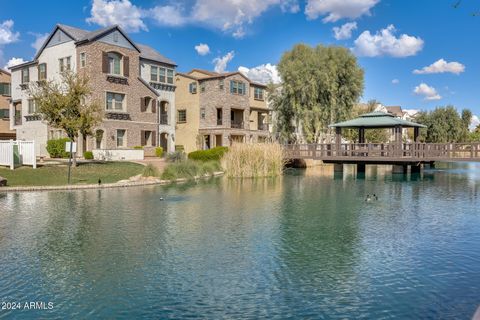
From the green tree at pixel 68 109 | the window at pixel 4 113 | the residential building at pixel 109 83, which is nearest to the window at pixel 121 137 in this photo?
the residential building at pixel 109 83

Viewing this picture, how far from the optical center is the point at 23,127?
4009 cm

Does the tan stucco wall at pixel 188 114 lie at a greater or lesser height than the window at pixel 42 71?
lesser

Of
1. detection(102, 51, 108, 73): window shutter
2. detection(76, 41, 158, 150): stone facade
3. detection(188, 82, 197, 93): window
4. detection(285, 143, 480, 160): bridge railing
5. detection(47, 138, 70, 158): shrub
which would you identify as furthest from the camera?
detection(188, 82, 197, 93): window

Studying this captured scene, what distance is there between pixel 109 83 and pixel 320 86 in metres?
18.8

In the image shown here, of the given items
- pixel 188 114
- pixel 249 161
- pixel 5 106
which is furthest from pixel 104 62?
pixel 5 106

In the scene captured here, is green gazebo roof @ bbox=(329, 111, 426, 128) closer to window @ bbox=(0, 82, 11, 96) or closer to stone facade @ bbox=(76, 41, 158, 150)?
stone facade @ bbox=(76, 41, 158, 150)

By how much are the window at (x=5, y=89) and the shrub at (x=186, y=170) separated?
30.1 m

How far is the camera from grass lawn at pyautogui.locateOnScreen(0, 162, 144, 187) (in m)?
20.6

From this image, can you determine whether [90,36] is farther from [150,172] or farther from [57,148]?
[150,172]

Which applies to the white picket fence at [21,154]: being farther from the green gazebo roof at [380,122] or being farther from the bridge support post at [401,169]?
the bridge support post at [401,169]

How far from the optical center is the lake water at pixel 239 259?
20.3 ft

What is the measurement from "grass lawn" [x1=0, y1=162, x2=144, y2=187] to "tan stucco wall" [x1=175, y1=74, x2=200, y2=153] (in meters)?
18.8

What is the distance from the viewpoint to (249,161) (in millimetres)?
27109

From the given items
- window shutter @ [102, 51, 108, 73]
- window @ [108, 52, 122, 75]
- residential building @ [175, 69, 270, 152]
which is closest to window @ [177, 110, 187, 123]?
residential building @ [175, 69, 270, 152]
